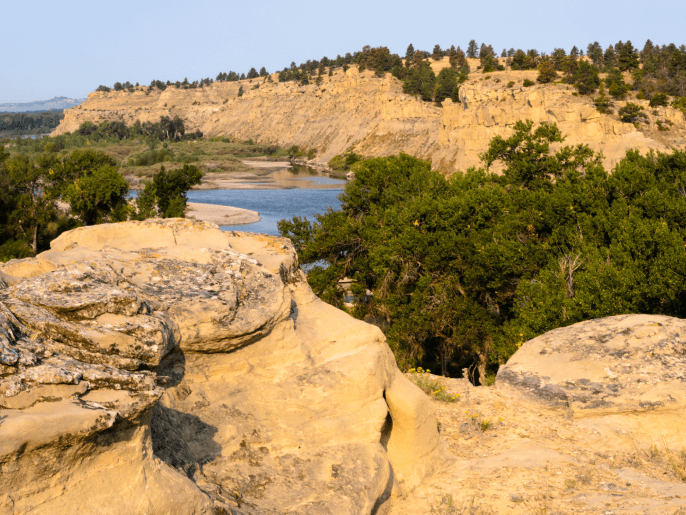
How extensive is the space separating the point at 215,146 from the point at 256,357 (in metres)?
180

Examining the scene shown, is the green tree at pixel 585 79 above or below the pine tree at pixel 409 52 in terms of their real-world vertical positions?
below

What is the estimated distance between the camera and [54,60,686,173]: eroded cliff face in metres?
79.0

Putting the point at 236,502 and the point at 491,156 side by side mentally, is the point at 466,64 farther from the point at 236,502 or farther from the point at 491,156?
the point at 236,502

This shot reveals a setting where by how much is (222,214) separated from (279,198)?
69.5ft

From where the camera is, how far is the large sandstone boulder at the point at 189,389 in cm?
481

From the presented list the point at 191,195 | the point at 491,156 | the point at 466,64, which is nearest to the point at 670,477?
the point at 491,156

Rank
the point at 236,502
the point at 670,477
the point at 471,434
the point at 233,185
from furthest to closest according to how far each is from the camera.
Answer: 1. the point at 233,185
2. the point at 471,434
3. the point at 670,477
4. the point at 236,502

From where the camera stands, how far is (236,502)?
632cm

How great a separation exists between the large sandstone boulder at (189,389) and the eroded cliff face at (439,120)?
6891 cm

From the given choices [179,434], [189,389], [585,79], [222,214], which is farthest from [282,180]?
[179,434]

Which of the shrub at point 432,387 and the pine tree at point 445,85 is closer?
the shrub at point 432,387

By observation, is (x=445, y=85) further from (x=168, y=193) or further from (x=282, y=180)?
(x=168, y=193)

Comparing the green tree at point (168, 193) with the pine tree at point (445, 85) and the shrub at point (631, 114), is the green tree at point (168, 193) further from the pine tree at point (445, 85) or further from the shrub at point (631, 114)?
the pine tree at point (445, 85)

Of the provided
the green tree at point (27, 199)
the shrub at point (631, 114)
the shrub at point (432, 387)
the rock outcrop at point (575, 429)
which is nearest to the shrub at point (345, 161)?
the shrub at point (631, 114)
